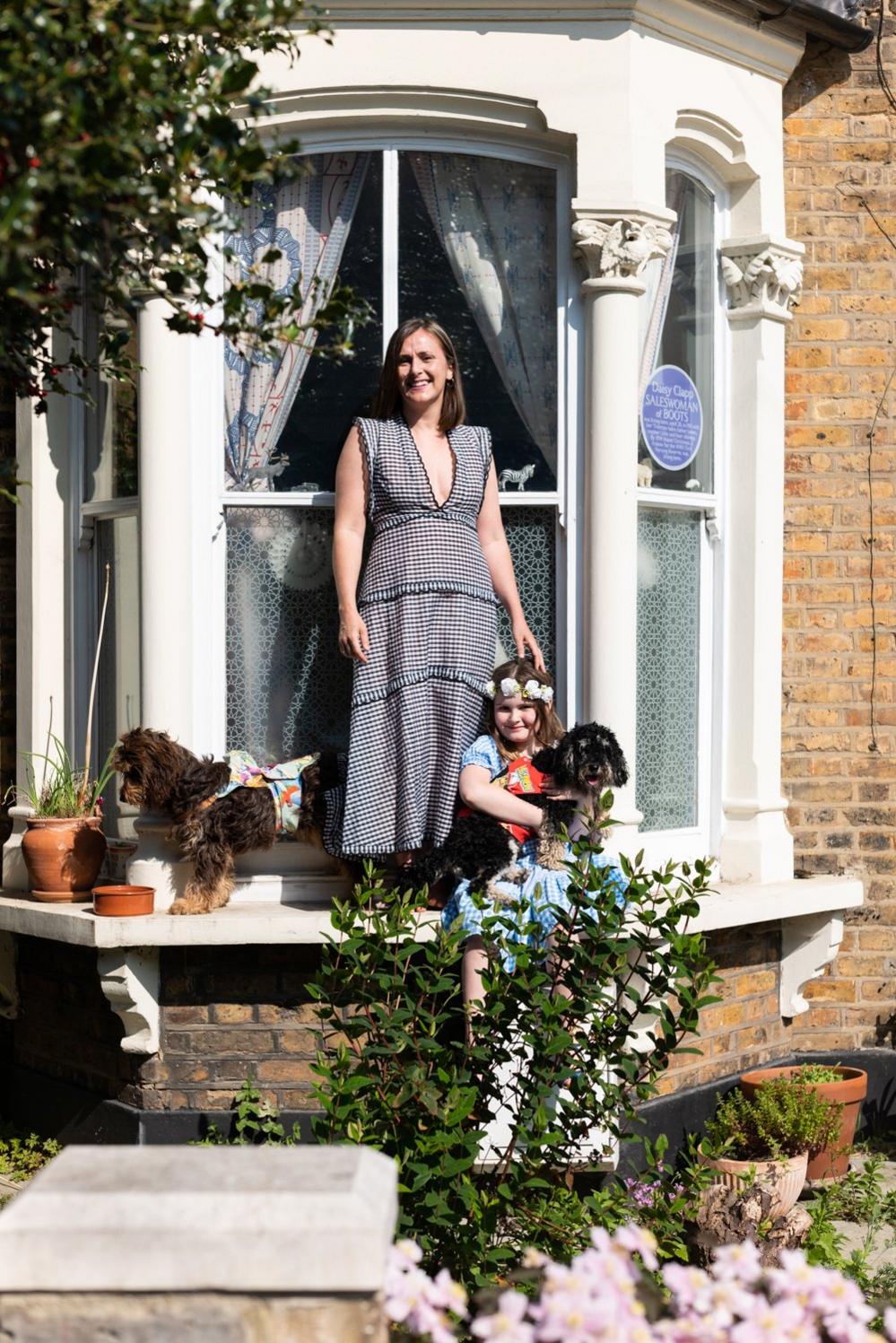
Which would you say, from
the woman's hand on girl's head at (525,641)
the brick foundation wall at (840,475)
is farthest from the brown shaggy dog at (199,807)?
the brick foundation wall at (840,475)

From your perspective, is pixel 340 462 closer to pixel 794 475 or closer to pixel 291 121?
pixel 291 121

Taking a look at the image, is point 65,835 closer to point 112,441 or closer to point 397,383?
point 112,441

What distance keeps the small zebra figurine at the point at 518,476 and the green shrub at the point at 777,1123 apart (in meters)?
2.32

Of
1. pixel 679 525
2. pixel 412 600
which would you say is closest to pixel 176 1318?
pixel 412 600

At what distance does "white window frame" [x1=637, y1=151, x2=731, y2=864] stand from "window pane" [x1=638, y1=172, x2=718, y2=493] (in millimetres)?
A: 27

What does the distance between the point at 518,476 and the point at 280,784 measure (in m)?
1.39

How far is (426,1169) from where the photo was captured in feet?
11.9

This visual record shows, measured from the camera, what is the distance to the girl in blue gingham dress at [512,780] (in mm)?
4945

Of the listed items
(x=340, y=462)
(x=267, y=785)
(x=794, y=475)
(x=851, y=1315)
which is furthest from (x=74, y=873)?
(x=851, y=1315)

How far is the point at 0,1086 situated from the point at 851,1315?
449 cm

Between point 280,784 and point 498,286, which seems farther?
point 498,286

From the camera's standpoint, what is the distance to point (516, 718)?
16.9 feet

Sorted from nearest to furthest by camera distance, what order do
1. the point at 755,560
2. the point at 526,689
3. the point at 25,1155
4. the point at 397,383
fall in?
the point at 526,689, the point at 397,383, the point at 25,1155, the point at 755,560

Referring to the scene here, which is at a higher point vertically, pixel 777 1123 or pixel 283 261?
pixel 283 261
